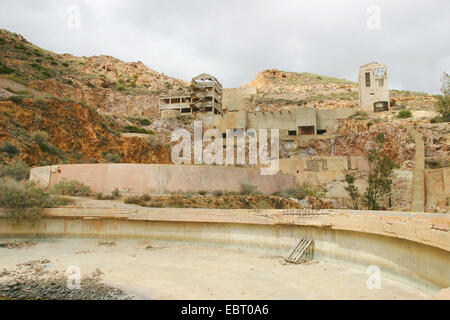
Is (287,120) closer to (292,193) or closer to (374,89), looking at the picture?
(374,89)

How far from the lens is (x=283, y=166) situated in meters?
30.8

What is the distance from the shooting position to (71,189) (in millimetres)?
20391

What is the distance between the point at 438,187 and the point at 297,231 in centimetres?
1520

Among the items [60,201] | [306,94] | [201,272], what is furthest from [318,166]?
[306,94]

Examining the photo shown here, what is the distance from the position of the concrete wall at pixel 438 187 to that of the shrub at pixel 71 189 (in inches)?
882

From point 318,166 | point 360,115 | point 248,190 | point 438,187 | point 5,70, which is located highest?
point 5,70

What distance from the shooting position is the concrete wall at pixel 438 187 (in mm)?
22547

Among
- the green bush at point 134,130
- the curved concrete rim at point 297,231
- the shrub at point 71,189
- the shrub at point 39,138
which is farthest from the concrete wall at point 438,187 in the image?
the green bush at point 134,130

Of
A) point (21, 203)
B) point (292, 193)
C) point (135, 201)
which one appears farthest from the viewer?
point (292, 193)

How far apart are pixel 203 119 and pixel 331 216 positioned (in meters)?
37.8

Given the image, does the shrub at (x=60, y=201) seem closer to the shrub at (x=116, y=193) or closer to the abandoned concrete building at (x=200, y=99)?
the shrub at (x=116, y=193)

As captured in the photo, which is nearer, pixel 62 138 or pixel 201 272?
pixel 201 272

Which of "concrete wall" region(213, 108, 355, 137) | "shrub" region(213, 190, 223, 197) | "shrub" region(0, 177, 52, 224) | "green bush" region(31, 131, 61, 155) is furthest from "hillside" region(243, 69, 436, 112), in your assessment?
"shrub" region(0, 177, 52, 224)
